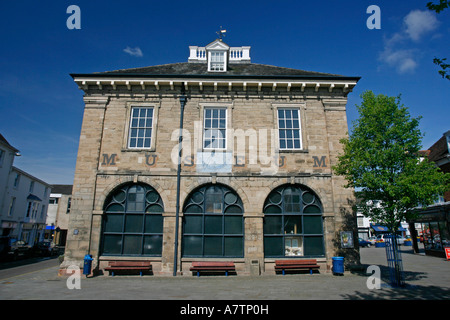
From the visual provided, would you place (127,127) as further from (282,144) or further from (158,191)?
(282,144)

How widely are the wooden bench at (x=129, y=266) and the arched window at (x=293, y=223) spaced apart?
566 centimetres

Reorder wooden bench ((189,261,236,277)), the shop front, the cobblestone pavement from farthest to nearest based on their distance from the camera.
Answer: the shop front < wooden bench ((189,261,236,277)) < the cobblestone pavement

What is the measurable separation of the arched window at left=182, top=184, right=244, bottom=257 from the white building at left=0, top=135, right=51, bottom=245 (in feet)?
80.9

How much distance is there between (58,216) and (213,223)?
39.6 meters

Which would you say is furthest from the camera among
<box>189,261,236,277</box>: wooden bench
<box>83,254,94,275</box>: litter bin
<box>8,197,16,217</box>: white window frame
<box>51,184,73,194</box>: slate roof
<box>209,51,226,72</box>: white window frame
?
<box>51,184,73,194</box>: slate roof

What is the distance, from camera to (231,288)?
32.3 feet

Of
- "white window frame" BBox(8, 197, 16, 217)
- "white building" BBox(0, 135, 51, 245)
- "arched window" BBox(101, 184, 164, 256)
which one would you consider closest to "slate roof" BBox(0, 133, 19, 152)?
"white building" BBox(0, 135, 51, 245)

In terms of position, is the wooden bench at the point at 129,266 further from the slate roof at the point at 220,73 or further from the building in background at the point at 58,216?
the building in background at the point at 58,216

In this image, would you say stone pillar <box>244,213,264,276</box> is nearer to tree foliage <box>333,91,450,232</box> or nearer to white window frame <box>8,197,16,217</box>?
tree foliage <box>333,91,450,232</box>

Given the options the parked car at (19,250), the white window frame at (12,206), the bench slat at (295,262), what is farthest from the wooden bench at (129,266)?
the white window frame at (12,206)

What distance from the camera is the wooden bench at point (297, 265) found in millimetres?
12430

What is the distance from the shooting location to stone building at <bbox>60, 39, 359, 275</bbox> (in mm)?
13070
